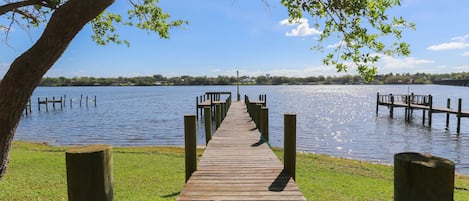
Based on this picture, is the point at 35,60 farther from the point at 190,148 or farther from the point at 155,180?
the point at 155,180

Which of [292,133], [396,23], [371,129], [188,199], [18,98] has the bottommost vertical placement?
[371,129]

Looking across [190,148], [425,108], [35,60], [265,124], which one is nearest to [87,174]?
[35,60]

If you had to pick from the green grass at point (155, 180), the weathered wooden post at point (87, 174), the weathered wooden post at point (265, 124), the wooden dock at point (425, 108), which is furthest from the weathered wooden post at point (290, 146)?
the wooden dock at point (425, 108)

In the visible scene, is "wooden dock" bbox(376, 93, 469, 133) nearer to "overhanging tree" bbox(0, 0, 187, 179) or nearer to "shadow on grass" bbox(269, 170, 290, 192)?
"shadow on grass" bbox(269, 170, 290, 192)

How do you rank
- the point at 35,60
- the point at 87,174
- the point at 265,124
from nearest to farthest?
1. the point at 87,174
2. the point at 35,60
3. the point at 265,124

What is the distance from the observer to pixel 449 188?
1.66 metres

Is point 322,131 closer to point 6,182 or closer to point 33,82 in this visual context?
point 6,182

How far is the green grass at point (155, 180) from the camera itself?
6973 millimetres

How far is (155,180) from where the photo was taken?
334 inches

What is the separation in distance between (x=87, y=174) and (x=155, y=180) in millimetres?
6889

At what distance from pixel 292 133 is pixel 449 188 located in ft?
14.4

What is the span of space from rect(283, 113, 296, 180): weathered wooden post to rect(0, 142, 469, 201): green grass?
1598 millimetres

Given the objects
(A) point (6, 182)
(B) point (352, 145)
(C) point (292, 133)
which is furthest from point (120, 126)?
(C) point (292, 133)

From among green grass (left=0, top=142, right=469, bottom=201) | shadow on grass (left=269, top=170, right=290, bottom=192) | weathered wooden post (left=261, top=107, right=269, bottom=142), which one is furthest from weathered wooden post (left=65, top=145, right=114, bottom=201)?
weathered wooden post (left=261, top=107, right=269, bottom=142)
